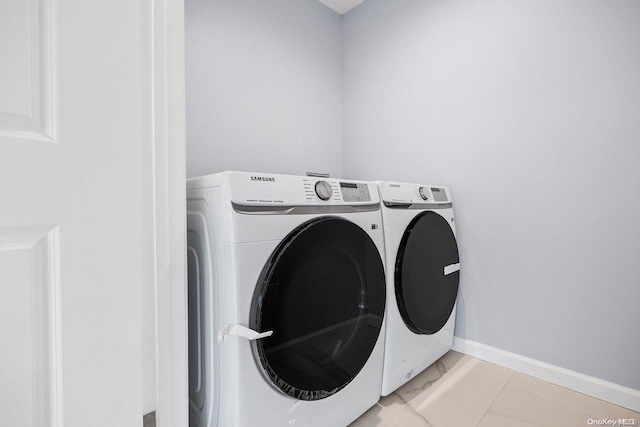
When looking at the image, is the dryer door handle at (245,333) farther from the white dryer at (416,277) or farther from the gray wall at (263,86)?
the gray wall at (263,86)

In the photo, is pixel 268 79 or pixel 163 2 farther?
pixel 268 79

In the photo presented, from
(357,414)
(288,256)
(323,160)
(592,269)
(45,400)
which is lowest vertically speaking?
(357,414)

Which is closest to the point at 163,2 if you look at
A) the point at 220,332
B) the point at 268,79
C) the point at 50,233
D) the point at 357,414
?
the point at 50,233

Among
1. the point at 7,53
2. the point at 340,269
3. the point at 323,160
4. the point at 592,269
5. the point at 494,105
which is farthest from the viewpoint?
the point at 323,160

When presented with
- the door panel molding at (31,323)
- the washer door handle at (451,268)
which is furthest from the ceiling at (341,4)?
the door panel molding at (31,323)

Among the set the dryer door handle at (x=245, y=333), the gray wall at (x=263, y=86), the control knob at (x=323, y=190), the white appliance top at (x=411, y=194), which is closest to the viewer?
the dryer door handle at (x=245, y=333)

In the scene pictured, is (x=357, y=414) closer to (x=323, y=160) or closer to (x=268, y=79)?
(x=323, y=160)

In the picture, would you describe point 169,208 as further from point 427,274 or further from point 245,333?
point 427,274

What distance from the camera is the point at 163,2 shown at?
0.77 meters

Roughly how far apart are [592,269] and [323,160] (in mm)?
1550

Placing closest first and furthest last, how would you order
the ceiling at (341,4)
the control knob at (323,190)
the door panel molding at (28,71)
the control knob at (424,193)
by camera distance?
1. the door panel molding at (28,71)
2. the control knob at (323,190)
3. the control knob at (424,193)
4. the ceiling at (341,4)

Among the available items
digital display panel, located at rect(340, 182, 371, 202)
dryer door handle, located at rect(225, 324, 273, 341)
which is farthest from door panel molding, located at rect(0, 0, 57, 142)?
digital display panel, located at rect(340, 182, 371, 202)

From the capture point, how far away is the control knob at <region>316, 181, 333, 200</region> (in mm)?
958

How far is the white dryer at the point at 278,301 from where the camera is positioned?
0.79m
